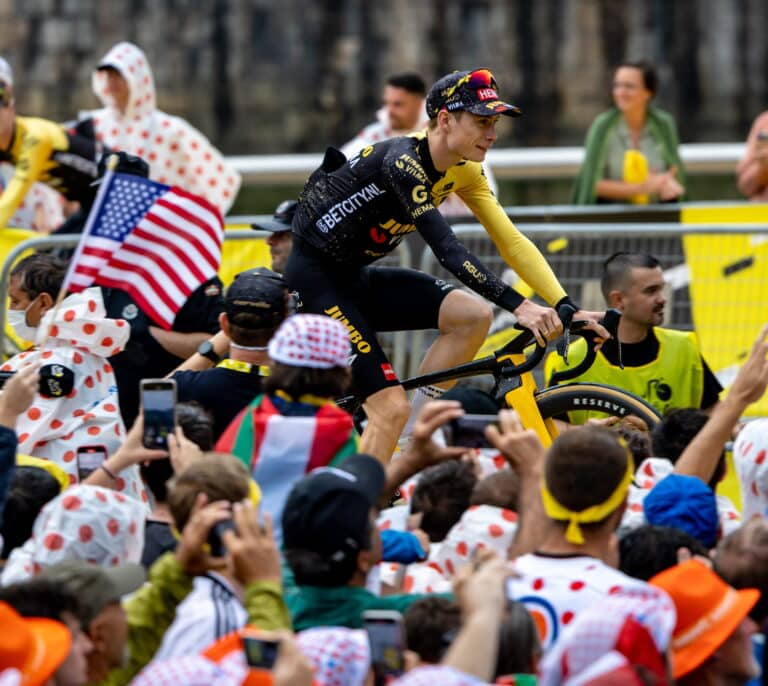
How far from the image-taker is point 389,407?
9.02 metres

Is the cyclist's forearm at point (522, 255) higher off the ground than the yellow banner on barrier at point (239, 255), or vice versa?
the cyclist's forearm at point (522, 255)

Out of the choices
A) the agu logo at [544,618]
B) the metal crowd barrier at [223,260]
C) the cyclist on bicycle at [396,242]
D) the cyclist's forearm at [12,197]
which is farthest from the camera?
the cyclist's forearm at [12,197]

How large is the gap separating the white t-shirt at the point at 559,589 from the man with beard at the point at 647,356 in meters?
3.88

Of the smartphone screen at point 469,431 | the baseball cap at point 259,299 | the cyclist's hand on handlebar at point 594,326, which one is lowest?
the cyclist's hand on handlebar at point 594,326

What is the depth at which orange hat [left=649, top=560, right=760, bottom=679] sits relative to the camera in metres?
5.67

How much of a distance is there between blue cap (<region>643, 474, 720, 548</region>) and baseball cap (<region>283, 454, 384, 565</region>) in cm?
122

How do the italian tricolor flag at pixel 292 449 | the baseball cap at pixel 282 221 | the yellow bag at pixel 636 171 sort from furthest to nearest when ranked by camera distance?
the yellow bag at pixel 636 171, the baseball cap at pixel 282 221, the italian tricolor flag at pixel 292 449

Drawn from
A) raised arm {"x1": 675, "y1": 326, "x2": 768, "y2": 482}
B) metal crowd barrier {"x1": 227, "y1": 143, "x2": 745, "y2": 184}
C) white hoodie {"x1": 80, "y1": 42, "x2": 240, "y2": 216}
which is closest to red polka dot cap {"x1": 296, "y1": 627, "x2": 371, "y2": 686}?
raised arm {"x1": 675, "y1": 326, "x2": 768, "y2": 482}

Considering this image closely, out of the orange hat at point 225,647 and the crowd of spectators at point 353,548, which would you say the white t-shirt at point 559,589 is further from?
the orange hat at point 225,647

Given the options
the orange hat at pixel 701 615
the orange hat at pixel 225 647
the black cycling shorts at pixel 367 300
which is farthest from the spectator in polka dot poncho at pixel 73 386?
the orange hat at pixel 701 615

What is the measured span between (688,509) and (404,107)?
706cm

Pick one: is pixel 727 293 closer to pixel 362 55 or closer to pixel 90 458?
pixel 90 458

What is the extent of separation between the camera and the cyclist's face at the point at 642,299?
995 cm

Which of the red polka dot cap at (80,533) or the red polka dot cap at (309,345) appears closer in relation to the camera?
the red polka dot cap at (80,533)
